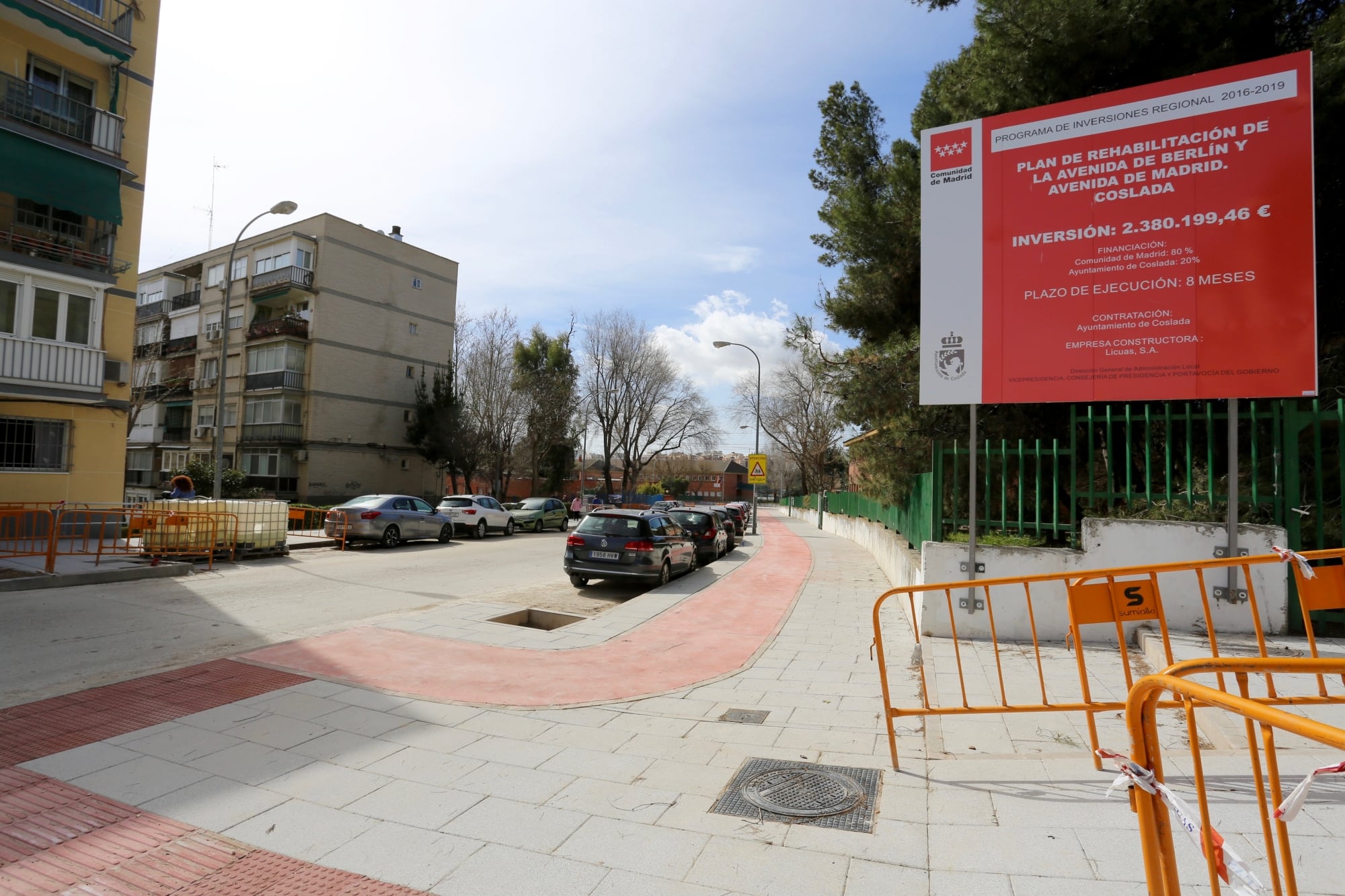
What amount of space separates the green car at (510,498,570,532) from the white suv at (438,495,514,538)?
1.09 metres

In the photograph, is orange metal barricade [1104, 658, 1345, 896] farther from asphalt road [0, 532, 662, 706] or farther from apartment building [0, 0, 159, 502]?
apartment building [0, 0, 159, 502]

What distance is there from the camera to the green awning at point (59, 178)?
16.5 m

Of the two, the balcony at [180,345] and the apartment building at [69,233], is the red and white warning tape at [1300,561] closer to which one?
the apartment building at [69,233]

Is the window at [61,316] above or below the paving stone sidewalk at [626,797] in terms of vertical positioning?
above

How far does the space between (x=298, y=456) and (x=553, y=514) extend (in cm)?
1440

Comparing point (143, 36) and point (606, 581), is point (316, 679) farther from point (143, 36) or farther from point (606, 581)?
point (143, 36)

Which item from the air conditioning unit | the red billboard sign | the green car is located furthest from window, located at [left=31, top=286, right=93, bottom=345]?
the red billboard sign

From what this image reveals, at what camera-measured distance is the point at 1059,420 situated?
392 inches

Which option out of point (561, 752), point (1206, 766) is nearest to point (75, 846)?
point (561, 752)

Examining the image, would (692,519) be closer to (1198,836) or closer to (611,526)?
(611,526)

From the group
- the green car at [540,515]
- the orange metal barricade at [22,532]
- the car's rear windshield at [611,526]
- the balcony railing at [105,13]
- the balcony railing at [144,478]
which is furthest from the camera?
the balcony railing at [144,478]

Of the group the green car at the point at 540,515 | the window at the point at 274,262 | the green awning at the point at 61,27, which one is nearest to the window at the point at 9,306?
the green awning at the point at 61,27

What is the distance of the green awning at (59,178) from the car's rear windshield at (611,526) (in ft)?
50.5

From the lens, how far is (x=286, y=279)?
3600 centimetres
